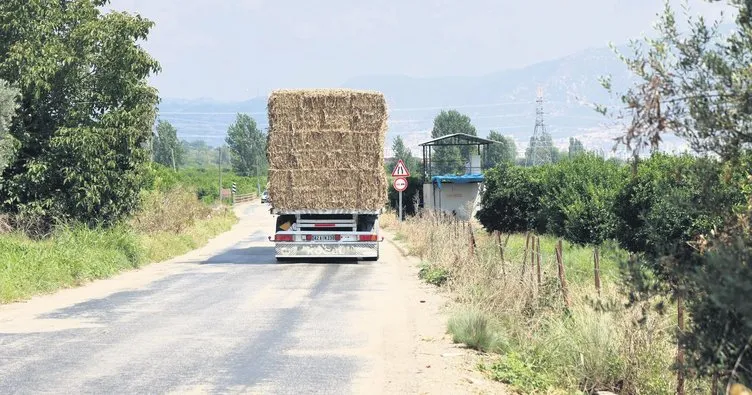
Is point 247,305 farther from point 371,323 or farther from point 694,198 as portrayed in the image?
point 694,198

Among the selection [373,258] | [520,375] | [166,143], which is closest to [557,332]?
[520,375]

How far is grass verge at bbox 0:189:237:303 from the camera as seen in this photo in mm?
15875

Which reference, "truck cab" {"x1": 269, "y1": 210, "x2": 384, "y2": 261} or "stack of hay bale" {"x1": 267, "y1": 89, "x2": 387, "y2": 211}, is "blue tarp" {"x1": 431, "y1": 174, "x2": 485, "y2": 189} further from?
"stack of hay bale" {"x1": 267, "y1": 89, "x2": 387, "y2": 211}

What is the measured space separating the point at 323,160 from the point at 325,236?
189 cm

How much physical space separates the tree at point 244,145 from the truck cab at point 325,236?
439ft

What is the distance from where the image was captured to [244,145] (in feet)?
516

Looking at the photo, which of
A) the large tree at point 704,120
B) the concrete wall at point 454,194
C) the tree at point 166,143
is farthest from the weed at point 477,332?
→ the tree at point 166,143

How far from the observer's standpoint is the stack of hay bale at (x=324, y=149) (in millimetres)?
22219

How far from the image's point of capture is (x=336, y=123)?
72.9 ft

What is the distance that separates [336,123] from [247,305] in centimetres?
884

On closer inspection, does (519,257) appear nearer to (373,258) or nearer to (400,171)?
(373,258)

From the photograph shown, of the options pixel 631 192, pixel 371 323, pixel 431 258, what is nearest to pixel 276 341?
pixel 371 323

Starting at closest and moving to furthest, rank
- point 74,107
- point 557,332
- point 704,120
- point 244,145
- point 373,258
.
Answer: point 704,120, point 557,332, point 74,107, point 373,258, point 244,145

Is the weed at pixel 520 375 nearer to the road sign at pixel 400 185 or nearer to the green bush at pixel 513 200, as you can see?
the road sign at pixel 400 185
